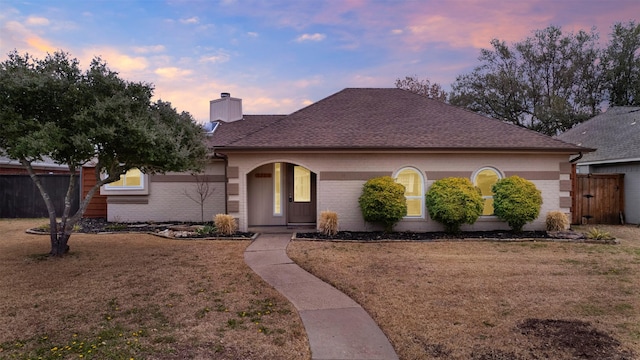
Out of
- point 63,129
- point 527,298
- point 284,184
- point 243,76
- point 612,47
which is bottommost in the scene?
point 527,298

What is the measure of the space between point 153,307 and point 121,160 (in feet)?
12.9

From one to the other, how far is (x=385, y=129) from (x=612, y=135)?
12.4m

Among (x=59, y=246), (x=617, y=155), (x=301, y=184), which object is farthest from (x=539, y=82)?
(x=59, y=246)

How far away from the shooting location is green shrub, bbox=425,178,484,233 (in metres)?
10.9

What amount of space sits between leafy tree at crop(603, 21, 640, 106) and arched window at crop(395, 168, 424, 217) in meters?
26.4

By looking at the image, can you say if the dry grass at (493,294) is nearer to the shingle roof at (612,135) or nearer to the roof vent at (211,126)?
the shingle roof at (612,135)

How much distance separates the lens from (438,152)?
11.7 meters

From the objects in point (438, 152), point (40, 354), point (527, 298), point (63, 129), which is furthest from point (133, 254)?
point (438, 152)

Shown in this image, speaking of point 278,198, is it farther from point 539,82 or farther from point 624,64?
point 624,64

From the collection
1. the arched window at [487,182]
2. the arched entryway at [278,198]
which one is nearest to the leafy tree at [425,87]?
the arched window at [487,182]

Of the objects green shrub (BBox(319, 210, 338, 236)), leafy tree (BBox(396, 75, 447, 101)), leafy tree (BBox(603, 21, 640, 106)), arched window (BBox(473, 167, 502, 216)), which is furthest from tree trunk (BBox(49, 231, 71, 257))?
leafy tree (BBox(603, 21, 640, 106))

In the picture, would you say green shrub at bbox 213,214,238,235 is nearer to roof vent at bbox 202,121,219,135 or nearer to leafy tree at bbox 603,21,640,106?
A: roof vent at bbox 202,121,219,135

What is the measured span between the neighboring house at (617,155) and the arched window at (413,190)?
23.7 ft

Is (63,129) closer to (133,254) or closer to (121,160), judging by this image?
(121,160)
